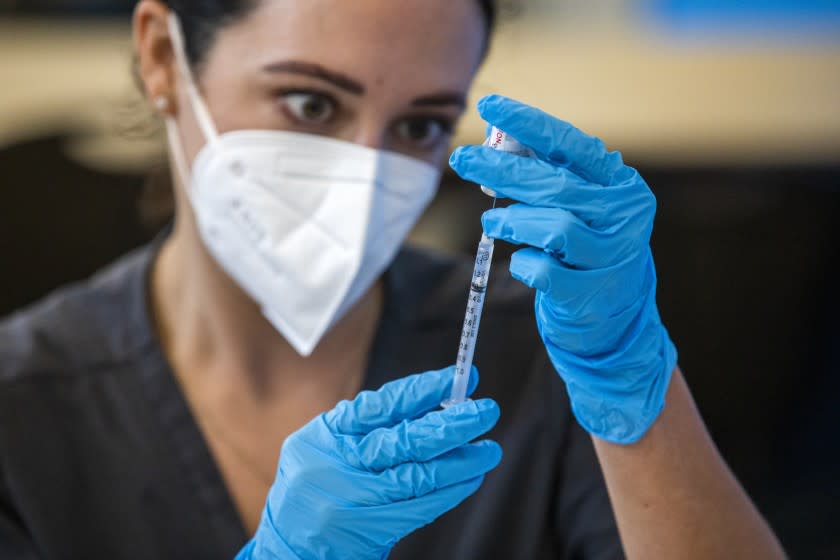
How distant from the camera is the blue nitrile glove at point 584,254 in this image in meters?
0.73

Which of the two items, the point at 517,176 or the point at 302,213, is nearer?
the point at 517,176

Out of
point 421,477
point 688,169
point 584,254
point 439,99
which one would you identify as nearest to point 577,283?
point 584,254

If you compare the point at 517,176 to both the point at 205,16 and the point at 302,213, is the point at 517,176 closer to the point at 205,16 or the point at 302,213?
the point at 302,213

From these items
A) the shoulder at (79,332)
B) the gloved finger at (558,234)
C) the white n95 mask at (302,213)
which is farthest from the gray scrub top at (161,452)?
the gloved finger at (558,234)

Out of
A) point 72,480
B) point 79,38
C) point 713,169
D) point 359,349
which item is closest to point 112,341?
point 72,480

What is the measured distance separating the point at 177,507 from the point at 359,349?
0.31 m

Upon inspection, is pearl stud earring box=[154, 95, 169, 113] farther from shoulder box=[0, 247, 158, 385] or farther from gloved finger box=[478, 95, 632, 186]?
gloved finger box=[478, 95, 632, 186]

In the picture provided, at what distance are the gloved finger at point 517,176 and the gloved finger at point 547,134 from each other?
0.02m

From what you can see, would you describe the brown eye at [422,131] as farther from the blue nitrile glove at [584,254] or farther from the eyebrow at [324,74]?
the blue nitrile glove at [584,254]

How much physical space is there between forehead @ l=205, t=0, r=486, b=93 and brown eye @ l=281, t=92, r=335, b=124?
0.05 metres

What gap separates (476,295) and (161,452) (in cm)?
51

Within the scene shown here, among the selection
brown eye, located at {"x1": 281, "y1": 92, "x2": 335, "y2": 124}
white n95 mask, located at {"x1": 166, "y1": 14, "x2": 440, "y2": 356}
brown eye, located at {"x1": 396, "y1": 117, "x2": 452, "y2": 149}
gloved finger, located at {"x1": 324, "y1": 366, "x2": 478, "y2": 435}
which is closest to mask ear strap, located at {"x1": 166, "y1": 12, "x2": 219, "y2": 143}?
white n95 mask, located at {"x1": 166, "y1": 14, "x2": 440, "y2": 356}

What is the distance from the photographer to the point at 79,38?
290 centimetres

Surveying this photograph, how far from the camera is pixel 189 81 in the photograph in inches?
42.2
